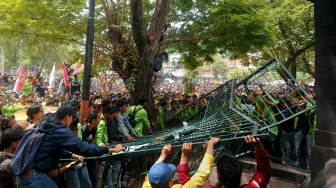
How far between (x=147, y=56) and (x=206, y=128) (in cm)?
370

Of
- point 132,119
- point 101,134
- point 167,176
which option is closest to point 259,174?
point 167,176

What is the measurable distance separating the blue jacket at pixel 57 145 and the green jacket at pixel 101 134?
1.73 metres

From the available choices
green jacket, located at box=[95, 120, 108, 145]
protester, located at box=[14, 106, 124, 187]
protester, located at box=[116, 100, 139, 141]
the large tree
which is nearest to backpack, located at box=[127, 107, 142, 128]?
protester, located at box=[116, 100, 139, 141]

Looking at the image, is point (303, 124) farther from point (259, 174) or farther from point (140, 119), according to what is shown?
point (259, 174)

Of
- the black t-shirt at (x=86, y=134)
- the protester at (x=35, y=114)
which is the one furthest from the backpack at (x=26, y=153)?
the black t-shirt at (x=86, y=134)

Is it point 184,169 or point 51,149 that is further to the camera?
point 51,149

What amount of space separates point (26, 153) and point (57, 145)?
1.04 feet

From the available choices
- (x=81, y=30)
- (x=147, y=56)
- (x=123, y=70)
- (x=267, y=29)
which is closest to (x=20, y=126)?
(x=147, y=56)

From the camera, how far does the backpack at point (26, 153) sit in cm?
312

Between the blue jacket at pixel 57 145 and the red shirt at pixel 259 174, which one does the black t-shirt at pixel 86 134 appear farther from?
the red shirt at pixel 259 174

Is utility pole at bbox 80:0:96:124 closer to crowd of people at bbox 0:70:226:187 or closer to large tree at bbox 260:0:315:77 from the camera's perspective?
crowd of people at bbox 0:70:226:187

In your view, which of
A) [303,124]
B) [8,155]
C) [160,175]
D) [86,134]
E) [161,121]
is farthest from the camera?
[161,121]

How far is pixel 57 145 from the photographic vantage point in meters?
3.24

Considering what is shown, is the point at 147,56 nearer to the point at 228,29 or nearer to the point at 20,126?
the point at 228,29
